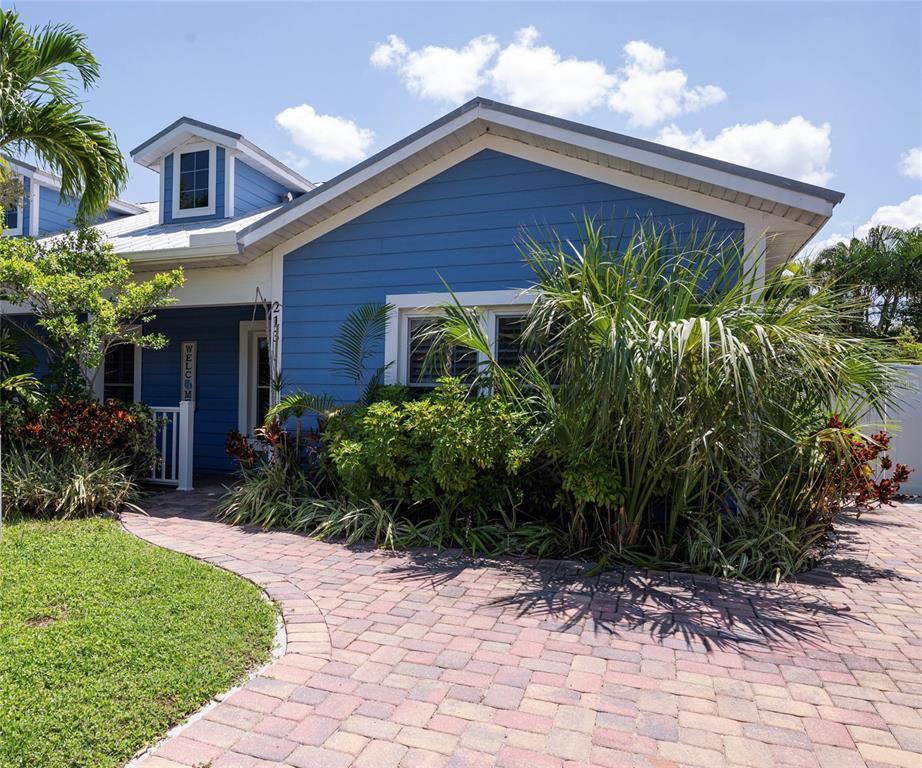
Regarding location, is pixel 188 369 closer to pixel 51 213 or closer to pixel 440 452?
pixel 51 213

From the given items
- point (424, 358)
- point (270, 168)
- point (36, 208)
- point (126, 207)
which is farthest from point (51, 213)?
point (424, 358)

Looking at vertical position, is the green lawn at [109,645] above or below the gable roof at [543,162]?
below

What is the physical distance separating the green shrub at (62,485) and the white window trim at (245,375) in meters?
3.30

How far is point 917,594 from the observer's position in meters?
4.83

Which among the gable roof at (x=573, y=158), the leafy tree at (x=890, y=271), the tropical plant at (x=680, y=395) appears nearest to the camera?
the tropical plant at (x=680, y=395)

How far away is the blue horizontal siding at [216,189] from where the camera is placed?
36.2 feet

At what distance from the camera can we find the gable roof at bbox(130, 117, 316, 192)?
10.8m

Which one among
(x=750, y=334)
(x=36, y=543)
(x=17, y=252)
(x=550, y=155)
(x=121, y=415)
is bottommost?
(x=36, y=543)

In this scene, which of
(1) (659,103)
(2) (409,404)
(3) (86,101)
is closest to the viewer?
(2) (409,404)

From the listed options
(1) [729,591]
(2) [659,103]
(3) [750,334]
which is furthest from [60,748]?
(2) [659,103]

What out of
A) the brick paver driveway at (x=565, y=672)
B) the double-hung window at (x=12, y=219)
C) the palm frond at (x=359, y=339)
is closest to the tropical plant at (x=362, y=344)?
the palm frond at (x=359, y=339)

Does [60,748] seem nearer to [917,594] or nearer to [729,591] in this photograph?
[729,591]

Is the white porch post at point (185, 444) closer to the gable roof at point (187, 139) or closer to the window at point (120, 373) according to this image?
the window at point (120, 373)

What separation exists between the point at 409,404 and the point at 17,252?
17.5 feet
